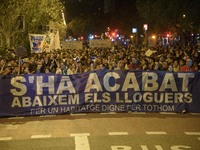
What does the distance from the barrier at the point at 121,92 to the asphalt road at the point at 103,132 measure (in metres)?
0.39

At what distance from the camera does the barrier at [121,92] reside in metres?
13.0

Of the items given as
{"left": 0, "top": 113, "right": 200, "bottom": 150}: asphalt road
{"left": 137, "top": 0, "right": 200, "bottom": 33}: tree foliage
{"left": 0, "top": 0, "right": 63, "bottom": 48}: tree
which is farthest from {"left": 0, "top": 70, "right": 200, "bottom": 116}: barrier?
{"left": 137, "top": 0, "right": 200, "bottom": 33}: tree foliage

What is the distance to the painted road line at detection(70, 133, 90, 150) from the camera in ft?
30.4

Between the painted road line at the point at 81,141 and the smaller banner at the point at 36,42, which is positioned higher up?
the smaller banner at the point at 36,42

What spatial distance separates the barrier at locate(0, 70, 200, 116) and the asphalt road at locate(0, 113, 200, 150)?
1.29ft

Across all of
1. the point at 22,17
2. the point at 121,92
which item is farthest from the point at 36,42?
the point at 121,92

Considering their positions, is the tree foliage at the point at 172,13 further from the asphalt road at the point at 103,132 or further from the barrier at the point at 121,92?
the asphalt road at the point at 103,132

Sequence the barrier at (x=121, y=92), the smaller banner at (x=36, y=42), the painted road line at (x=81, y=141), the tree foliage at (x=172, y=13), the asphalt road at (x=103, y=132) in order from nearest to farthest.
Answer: the painted road line at (x=81, y=141)
the asphalt road at (x=103, y=132)
the barrier at (x=121, y=92)
the smaller banner at (x=36, y=42)
the tree foliage at (x=172, y=13)

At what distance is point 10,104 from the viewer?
12.8 meters

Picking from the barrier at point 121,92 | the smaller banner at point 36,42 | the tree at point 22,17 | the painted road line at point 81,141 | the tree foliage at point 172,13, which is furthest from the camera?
the tree foliage at point 172,13

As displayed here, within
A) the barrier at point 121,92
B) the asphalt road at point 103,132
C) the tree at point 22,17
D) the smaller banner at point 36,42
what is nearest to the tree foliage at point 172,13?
the tree at point 22,17

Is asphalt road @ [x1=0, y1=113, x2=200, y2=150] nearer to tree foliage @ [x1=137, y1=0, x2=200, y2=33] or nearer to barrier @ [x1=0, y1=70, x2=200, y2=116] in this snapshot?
barrier @ [x1=0, y1=70, x2=200, y2=116]

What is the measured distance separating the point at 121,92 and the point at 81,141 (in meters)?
3.77

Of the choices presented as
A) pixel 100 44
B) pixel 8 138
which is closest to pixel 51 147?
pixel 8 138
